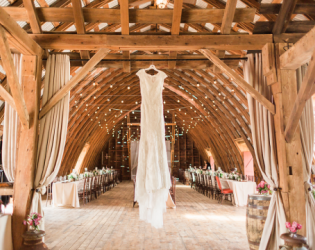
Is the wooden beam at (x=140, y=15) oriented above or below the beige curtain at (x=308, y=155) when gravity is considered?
above

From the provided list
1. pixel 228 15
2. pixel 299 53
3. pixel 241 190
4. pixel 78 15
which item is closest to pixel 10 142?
pixel 78 15

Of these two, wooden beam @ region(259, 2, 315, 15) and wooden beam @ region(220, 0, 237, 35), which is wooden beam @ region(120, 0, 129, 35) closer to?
wooden beam @ region(220, 0, 237, 35)

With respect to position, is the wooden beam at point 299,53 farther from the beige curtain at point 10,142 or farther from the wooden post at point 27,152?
the beige curtain at point 10,142

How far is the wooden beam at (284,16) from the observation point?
4076mm

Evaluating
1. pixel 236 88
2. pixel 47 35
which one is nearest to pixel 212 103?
pixel 236 88

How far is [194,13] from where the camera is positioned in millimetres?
4516

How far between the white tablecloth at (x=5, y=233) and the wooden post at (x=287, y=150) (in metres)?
4.12

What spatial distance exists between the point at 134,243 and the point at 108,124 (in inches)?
532

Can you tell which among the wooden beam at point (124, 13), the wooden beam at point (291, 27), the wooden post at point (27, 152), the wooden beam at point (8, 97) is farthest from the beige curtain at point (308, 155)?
the wooden beam at point (8, 97)

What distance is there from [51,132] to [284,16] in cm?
430

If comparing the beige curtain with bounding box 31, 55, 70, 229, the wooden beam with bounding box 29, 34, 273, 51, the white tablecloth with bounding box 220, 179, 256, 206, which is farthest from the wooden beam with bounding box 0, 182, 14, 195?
the white tablecloth with bounding box 220, 179, 256, 206

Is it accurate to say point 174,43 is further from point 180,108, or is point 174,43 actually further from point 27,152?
point 180,108

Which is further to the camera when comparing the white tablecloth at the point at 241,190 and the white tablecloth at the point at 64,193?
the white tablecloth at the point at 241,190

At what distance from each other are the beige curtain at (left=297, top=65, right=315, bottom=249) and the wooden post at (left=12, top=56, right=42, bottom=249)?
4265 mm
